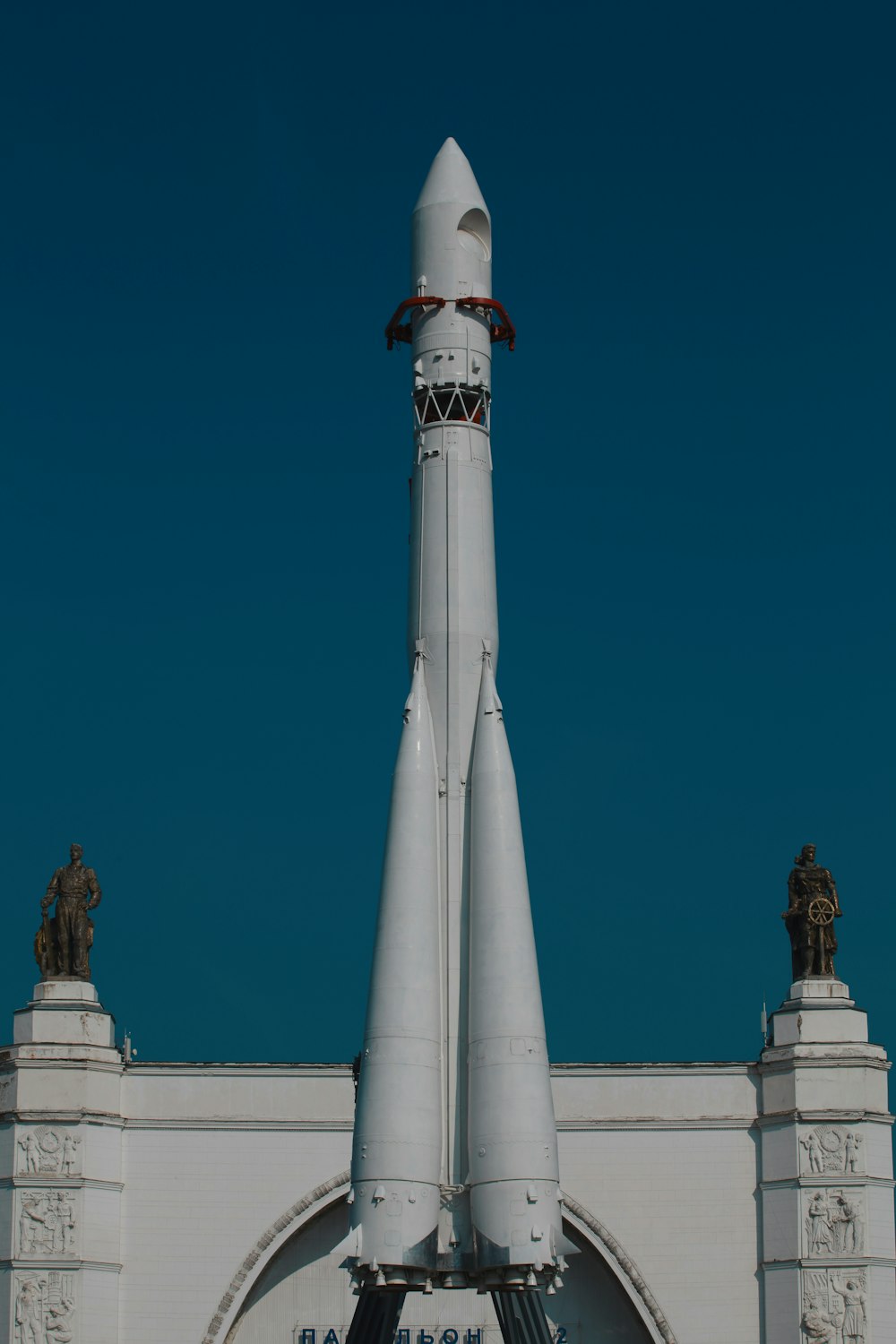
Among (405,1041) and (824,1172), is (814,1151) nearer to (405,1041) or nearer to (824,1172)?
(824,1172)

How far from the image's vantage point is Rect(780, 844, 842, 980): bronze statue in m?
37.8

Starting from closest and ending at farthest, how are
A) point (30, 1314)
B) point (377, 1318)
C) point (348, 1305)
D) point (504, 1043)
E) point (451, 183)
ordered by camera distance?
1. point (504, 1043)
2. point (377, 1318)
3. point (451, 183)
4. point (30, 1314)
5. point (348, 1305)

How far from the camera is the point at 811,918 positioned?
37844mm

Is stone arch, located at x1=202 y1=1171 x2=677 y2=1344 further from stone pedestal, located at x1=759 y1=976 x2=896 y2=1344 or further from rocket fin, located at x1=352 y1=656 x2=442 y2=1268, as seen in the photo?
rocket fin, located at x1=352 y1=656 x2=442 y2=1268

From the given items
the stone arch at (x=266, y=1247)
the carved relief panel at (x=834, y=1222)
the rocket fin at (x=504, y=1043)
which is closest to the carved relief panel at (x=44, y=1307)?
the stone arch at (x=266, y=1247)

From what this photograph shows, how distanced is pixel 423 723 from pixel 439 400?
4.90m

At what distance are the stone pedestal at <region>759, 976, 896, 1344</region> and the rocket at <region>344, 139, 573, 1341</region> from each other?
411 inches

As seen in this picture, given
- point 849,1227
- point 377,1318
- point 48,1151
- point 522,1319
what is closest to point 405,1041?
point 377,1318

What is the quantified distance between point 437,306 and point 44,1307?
1753 cm

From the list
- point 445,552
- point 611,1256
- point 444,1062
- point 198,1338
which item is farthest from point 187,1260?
point 445,552

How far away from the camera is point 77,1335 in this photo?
35.4 m

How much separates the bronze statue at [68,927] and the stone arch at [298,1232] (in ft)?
18.3

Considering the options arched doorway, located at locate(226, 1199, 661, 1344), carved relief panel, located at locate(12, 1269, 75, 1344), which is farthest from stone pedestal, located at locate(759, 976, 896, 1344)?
carved relief panel, located at locate(12, 1269, 75, 1344)

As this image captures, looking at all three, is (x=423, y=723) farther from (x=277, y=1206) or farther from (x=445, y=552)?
(x=277, y=1206)
